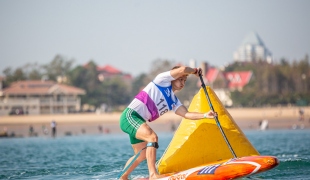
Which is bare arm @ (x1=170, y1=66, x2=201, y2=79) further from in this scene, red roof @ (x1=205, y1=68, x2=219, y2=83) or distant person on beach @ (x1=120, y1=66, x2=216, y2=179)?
red roof @ (x1=205, y1=68, x2=219, y2=83)

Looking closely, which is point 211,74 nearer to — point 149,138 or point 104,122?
point 104,122

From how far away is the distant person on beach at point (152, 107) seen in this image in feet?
35.4

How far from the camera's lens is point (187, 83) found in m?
114

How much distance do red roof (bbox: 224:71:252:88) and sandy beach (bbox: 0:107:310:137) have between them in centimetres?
3485

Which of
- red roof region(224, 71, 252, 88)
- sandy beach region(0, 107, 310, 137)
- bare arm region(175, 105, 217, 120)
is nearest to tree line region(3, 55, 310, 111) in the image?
red roof region(224, 71, 252, 88)

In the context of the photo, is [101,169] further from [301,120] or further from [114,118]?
[114,118]

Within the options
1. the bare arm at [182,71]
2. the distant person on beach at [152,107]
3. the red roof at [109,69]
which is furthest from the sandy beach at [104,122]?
the red roof at [109,69]

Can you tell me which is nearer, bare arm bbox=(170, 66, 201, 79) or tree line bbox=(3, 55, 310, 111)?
bare arm bbox=(170, 66, 201, 79)

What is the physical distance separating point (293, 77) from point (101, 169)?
10252 cm

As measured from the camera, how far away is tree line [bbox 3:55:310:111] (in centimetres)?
10412

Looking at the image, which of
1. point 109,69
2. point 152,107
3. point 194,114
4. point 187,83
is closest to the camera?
point 152,107

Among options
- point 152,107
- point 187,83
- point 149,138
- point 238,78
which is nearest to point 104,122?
point 187,83

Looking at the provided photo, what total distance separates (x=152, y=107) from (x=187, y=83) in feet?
337

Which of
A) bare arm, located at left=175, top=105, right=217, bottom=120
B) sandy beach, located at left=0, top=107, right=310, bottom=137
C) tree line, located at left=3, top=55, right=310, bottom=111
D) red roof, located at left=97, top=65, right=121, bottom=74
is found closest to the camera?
bare arm, located at left=175, top=105, right=217, bottom=120
